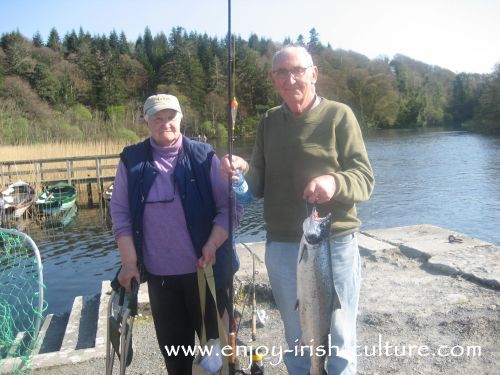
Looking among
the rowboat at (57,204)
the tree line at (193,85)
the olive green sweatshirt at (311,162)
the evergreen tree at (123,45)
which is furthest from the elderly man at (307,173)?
the evergreen tree at (123,45)

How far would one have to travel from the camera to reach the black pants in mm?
3264

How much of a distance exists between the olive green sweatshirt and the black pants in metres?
0.75

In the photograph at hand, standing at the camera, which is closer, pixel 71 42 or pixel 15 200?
pixel 15 200

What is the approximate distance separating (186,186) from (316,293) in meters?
1.13

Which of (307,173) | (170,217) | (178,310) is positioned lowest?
(178,310)

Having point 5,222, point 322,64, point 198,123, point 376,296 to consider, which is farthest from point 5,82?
point 376,296

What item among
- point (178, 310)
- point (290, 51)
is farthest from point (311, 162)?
point (178, 310)

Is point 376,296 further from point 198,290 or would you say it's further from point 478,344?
point 198,290

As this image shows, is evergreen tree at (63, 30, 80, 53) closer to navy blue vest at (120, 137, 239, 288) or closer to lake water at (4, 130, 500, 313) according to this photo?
lake water at (4, 130, 500, 313)

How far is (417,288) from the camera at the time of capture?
5.81m

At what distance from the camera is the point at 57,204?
18.9 meters

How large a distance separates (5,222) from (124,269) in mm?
15345

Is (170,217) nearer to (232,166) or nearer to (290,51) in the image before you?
(232,166)

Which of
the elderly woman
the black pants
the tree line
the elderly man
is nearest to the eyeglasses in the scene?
the elderly man
